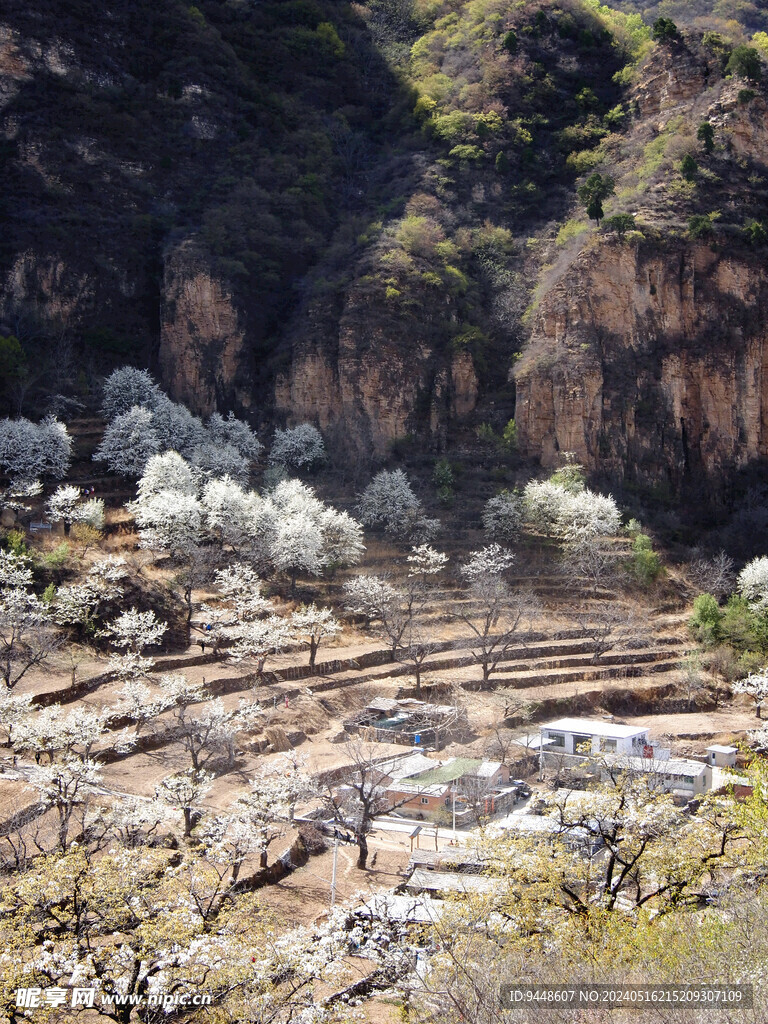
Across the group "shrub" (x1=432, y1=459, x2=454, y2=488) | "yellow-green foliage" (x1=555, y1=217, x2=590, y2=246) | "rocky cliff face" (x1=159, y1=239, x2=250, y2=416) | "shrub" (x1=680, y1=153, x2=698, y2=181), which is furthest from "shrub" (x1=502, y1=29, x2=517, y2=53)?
"shrub" (x1=432, y1=459, x2=454, y2=488)

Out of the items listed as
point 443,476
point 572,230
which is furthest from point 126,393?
point 572,230

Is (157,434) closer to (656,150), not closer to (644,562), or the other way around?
(644,562)

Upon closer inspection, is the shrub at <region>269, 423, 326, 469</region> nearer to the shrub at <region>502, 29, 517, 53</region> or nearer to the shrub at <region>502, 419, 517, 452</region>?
the shrub at <region>502, 419, 517, 452</region>

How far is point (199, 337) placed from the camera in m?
70.1

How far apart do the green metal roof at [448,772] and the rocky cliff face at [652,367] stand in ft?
106

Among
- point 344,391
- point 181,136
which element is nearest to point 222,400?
point 344,391

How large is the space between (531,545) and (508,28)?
5061 centimetres

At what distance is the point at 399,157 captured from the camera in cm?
8219

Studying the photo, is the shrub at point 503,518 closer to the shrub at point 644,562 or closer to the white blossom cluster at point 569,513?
the white blossom cluster at point 569,513

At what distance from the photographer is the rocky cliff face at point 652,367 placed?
2491 inches

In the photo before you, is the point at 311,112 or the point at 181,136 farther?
the point at 311,112

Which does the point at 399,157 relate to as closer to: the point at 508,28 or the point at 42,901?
the point at 508,28

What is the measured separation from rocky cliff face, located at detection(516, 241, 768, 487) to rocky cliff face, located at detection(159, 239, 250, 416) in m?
19.5

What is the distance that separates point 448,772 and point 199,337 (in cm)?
4429
